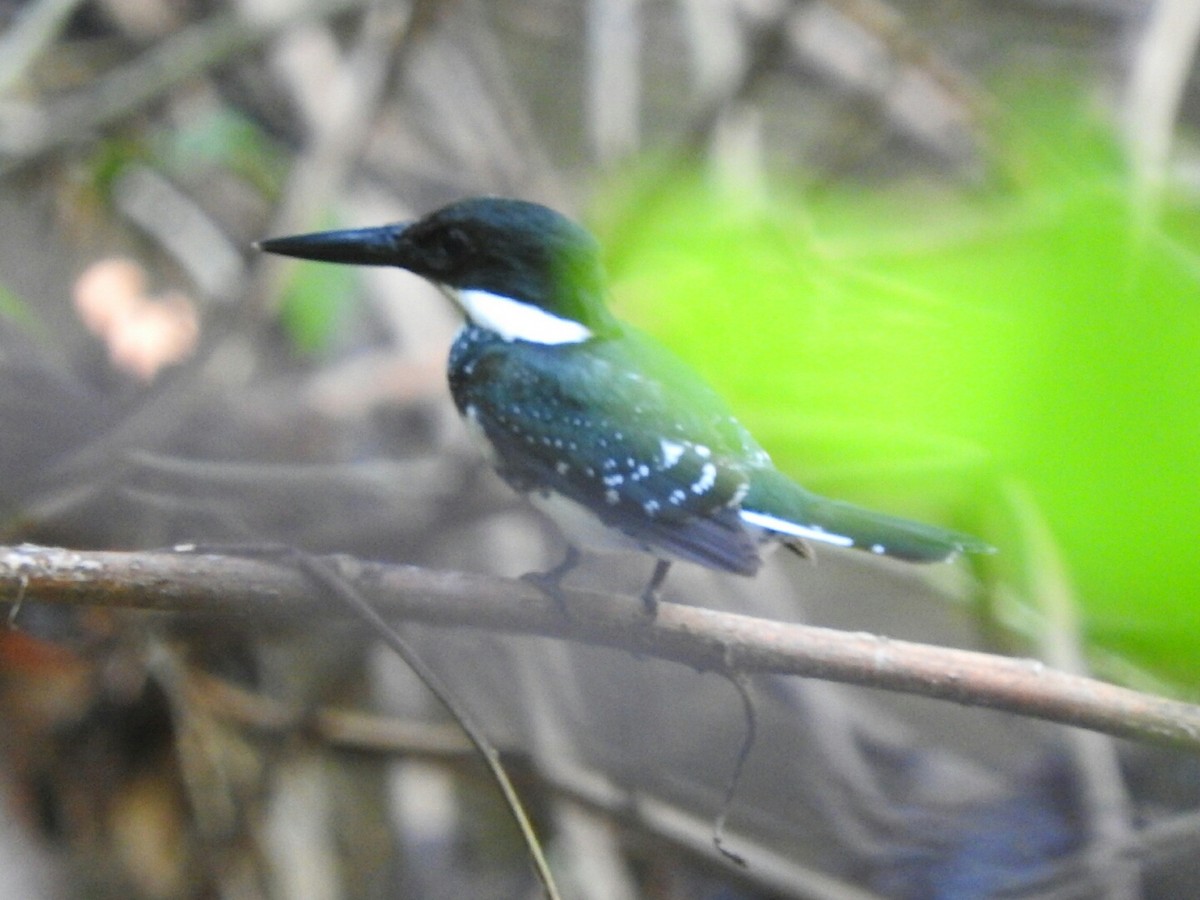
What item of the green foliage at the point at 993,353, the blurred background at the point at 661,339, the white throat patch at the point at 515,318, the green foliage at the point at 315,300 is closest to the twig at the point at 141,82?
the blurred background at the point at 661,339

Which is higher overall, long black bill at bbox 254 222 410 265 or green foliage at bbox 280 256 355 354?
green foliage at bbox 280 256 355 354

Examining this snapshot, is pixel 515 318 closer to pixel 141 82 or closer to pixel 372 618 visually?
pixel 372 618

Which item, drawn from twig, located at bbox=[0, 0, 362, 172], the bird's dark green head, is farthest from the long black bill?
twig, located at bbox=[0, 0, 362, 172]

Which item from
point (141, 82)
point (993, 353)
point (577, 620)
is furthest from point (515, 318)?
point (141, 82)

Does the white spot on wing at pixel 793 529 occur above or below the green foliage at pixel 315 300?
below

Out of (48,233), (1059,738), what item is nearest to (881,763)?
(1059,738)

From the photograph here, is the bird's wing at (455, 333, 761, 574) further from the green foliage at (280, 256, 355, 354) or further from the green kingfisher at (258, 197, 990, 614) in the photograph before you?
the green foliage at (280, 256, 355, 354)

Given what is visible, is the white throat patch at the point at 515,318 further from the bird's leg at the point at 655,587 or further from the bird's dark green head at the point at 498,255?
the bird's leg at the point at 655,587

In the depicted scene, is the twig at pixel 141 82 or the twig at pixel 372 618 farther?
the twig at pixel 141 82
